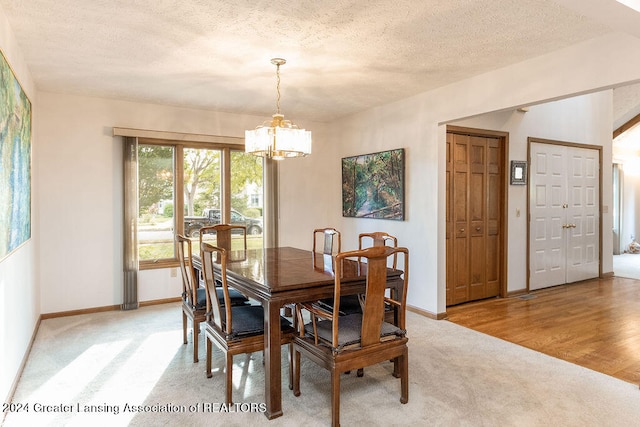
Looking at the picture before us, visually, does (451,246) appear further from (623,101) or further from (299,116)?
(623,101)

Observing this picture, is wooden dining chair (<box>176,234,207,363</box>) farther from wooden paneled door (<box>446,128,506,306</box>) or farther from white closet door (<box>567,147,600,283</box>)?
white closet door (<box>567,147,600,283</box>)

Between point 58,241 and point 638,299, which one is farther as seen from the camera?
point 638,299

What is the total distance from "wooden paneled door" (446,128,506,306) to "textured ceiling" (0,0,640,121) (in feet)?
3.53

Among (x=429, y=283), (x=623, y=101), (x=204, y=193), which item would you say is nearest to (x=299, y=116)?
(x=204, y=193)

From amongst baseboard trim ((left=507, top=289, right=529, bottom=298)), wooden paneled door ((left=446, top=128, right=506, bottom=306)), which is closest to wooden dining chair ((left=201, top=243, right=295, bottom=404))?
wooden paneled door ((left=446, top=128, right=506, bottom=306))

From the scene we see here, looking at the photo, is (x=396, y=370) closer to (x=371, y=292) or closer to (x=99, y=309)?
(x=371, y=292)

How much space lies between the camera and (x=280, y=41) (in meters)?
2.89

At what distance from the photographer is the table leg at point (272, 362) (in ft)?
7.45

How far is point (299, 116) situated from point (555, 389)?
423 cm

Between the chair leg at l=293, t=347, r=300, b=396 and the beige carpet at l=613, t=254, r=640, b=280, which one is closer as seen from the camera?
the chair leg at l=293, t=347, r=300, b=396

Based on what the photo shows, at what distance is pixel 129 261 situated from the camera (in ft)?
15.0

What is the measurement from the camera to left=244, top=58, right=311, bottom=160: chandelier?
10.2 ft

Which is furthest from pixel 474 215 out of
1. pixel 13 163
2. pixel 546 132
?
pixel 13 163

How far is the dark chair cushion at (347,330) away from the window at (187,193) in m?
2.96
